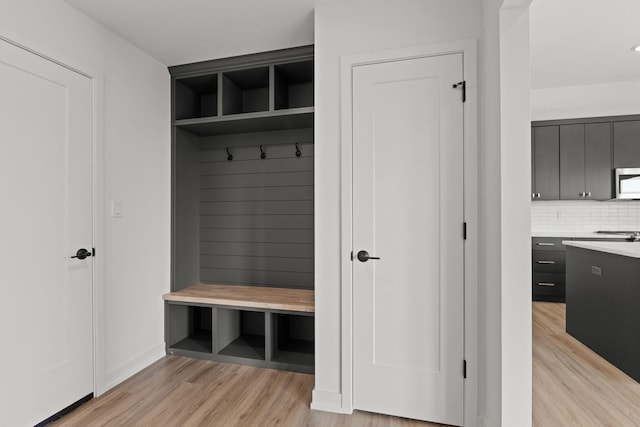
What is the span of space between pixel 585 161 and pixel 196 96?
16.5 feet

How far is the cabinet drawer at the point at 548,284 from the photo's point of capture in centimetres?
470

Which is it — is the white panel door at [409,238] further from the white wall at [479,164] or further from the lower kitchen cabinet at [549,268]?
the lower kitchen cabinet at [549,268]

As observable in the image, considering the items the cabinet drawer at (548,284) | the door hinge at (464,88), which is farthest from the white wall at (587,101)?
the door hinge at (464,88)

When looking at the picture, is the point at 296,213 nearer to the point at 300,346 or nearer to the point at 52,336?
the point at 300,346

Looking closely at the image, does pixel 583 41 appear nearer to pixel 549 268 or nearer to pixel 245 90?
pixel 549 268

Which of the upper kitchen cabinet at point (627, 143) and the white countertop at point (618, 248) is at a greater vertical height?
the upper kitchen cabinet at point (627, 143)

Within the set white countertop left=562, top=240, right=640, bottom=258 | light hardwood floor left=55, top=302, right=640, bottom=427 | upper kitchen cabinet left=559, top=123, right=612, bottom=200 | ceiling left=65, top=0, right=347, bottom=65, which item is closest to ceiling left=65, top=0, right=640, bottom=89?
ceiling left=65, top=0, right=347, bottom=65

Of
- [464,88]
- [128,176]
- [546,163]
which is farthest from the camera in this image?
[546,163]

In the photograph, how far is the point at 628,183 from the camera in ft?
15.0

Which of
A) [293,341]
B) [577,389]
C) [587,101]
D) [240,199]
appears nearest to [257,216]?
[240,199]

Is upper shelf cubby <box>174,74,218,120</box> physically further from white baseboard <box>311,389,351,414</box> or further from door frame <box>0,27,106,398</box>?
white baseboard <box>311,389,351,414</box>

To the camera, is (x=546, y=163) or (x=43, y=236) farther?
(x=546, y=163)

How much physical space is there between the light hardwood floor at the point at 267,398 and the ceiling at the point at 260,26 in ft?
8.52

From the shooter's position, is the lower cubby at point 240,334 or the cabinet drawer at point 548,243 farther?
the cabinet drawer at point 548,243
